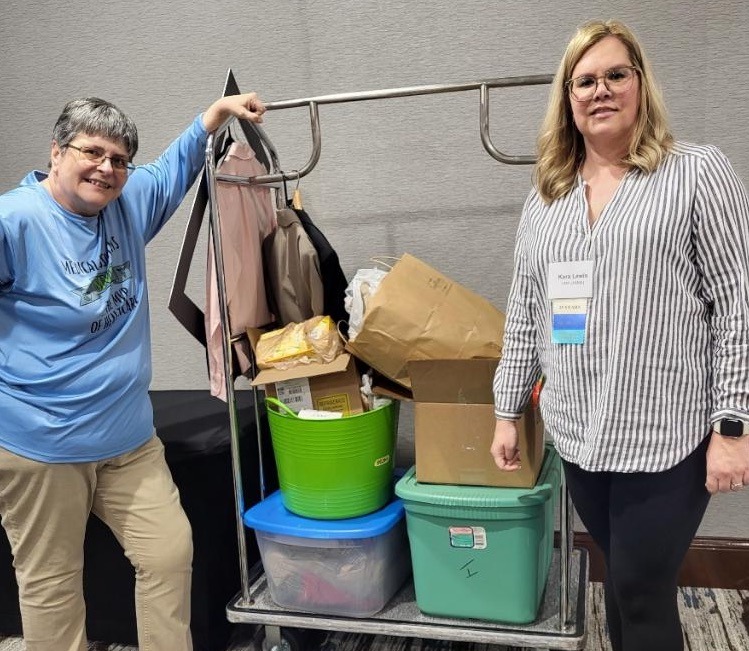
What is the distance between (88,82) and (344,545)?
193cm

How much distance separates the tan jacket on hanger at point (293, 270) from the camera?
75.0 inches

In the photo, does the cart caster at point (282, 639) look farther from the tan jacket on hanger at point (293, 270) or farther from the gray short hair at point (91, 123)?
the gray short hair at point (91, 123)

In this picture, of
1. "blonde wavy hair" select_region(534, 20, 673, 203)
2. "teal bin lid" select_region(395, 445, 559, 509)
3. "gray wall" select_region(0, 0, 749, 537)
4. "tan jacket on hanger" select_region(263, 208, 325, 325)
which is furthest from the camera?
"gray wall" select_region(0, 0, 749, 537)

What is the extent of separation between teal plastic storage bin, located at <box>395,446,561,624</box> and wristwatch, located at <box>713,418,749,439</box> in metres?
0.59

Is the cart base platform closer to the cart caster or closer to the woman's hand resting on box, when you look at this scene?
the cart caster

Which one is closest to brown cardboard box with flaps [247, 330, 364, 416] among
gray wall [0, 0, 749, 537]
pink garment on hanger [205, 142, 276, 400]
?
pink garment on hanger [205, 142, 276, 400]

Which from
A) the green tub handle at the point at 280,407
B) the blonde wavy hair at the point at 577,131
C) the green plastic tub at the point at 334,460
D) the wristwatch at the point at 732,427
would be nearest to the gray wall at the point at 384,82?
the green plastic tub at the point at 334,460

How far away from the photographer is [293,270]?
1.93 m

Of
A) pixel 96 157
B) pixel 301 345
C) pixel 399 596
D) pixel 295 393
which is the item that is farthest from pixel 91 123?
pixel 399 596

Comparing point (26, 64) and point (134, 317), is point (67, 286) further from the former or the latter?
point (26, 64)

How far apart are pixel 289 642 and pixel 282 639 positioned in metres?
0.02

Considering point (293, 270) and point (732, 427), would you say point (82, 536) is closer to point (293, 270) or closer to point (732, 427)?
point (293, 270)

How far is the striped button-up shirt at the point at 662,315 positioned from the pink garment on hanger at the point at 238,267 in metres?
0.93

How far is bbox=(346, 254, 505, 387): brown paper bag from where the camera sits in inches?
67.3
